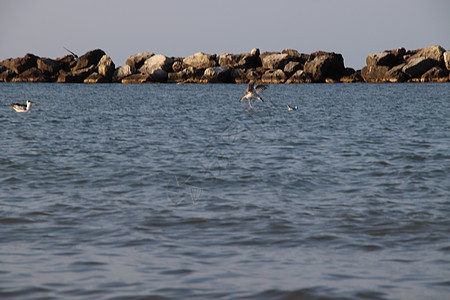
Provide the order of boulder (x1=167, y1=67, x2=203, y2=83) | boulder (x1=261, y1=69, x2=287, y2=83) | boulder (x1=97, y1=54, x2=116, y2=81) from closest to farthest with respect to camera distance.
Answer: boulder (x1=261, y1=69, x2=287, y2=83)
boulder (x1=167, y1=67, x2=203, y2=83)
boulder (x1=97, y1=54, x2=116, y2=81)

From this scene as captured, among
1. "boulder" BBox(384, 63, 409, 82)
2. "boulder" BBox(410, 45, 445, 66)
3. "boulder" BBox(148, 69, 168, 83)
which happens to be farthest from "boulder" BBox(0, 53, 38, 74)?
"boulder" BBox(410, 45, 445, 66)

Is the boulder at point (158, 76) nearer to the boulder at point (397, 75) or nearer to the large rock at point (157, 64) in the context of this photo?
the large rock at point (157, 64)

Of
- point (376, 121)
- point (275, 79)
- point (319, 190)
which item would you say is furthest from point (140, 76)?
point (319, 190)

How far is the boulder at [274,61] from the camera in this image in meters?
103

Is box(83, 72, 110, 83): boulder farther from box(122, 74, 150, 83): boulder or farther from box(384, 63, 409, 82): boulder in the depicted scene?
box(384, 63, 409, 82): boulder

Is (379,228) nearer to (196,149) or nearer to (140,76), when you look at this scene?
(196,149)

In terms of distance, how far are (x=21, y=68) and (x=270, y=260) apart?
113560 mm

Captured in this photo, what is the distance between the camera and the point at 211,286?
5242 mm

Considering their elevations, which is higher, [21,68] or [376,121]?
[21,68]

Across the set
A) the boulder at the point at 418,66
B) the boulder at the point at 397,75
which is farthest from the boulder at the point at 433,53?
the boulder at the point at 397,75

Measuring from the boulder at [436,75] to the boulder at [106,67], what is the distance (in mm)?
59682

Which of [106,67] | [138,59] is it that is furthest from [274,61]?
[106,67]

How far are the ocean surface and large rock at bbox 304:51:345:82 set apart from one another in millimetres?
85416

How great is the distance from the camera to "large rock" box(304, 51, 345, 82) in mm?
98750
